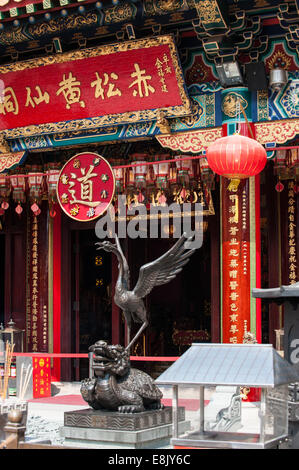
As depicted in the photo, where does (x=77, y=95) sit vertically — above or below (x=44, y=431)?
above

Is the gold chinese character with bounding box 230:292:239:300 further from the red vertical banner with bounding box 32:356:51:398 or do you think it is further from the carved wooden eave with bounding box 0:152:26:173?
the carved wooden eave with bounding box 0:152:26:173

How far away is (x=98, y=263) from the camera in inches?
555

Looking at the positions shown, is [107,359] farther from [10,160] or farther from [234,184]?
[10,160]

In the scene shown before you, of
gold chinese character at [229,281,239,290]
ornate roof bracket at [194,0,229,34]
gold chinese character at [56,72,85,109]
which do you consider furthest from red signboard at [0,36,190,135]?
gold chinese character at [229,281,239,290]

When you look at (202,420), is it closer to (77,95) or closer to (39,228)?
(77,95)

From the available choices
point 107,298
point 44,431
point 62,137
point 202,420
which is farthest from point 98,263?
point 202,420

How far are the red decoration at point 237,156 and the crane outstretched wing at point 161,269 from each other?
0.94 meters

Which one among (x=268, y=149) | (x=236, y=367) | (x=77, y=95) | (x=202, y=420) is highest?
(x=77, y=95)

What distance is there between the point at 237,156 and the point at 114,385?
10.2 feet

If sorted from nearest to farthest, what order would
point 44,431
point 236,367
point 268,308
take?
point 236,367 < point 44,431 < point 268,308

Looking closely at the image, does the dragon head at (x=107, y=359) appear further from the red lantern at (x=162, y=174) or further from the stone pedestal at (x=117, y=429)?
the red lantern at (x=162, y=174)

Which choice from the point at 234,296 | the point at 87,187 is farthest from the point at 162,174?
the point at 234,296

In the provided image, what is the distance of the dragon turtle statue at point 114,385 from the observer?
7.61 metres

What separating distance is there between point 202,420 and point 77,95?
6.09 m
